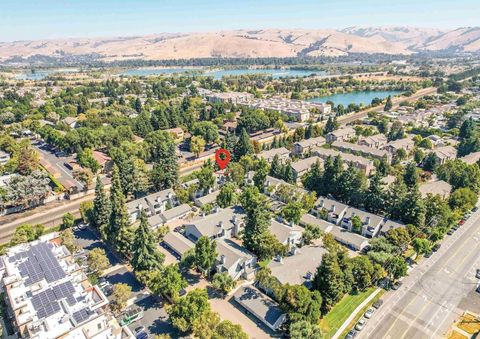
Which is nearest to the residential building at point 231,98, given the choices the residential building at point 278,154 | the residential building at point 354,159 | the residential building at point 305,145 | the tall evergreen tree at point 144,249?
the residential building at point 305,145

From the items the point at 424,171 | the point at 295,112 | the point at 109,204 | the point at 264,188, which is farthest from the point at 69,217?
the point at 295,112

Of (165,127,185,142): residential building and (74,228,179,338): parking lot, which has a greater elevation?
(165,127,185,142): residential building

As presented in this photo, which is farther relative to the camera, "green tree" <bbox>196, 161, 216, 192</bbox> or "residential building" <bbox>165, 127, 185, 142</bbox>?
"residential building" <bbox>165, 127, 185, 142</bbox>

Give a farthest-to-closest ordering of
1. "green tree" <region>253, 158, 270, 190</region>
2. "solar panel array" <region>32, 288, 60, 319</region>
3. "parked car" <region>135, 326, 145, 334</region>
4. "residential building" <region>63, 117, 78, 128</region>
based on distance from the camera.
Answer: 1. "residential building" <region>63, 117, 78, 128</region>
2. "green tree" <region>253, 158, 270, 190</region>
3. "parked car" <region>135, 326, 145, 334</region>
4. "solar panel array" <region>32, 288, 60, 319</region>

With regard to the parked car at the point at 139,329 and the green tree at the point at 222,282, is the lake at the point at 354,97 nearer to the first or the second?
the green tree at the point at 222,282

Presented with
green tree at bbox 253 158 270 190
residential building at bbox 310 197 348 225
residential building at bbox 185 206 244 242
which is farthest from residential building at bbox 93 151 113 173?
residential building at bbox 310 197 348 225

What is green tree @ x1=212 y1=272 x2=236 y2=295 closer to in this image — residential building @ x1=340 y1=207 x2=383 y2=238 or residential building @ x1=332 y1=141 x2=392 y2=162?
residential building @ x1=340 y1=207 x2=383 y2=238
